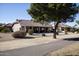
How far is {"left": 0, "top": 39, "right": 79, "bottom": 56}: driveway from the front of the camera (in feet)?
38.8

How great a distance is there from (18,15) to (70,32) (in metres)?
1.40

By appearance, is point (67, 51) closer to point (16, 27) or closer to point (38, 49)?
point (38, 49)

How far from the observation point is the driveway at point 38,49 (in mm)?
11812

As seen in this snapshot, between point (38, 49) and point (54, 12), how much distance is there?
40.5 inches

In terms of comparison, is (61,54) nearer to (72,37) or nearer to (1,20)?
(72,37)

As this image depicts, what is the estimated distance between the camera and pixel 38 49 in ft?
39.3

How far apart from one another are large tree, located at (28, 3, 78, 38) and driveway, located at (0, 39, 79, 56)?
0.40 metres

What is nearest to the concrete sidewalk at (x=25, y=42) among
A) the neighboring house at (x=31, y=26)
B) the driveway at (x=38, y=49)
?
the driveway at (x=38, y=49)

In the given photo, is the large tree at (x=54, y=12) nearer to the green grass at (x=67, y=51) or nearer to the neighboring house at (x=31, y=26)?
the neighboring house at (x=31, y=26)

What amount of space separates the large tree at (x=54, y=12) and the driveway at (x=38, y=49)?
405mm

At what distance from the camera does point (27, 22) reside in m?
12.0

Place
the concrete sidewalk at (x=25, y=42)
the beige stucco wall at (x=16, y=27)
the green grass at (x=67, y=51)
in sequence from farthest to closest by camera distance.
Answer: the beige stucco wall at (x=16, y=27) < the concrete sidewalk at (x=25, y=42) < the green grass at (x=67, y=51)

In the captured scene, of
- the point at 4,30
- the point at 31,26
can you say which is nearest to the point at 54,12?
the point at 31,26

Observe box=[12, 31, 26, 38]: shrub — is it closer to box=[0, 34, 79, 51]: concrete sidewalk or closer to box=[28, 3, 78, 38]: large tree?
box=[0, 34, 79, 51]: concrete sidewalk
